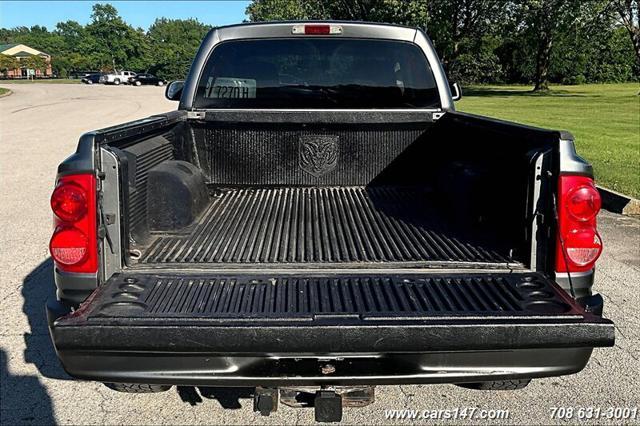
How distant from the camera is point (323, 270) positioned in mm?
2799

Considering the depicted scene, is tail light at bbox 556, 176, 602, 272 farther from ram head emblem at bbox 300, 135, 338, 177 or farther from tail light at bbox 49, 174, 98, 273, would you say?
ram head emblem at bbox 300, 135, 338, 177

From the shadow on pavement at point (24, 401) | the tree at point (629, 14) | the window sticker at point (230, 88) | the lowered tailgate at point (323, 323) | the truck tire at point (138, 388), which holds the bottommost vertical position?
the shadow on pavement at point (24, 401)

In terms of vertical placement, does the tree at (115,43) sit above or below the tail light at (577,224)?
above

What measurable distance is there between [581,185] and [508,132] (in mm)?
604

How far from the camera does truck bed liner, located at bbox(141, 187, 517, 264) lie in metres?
2.98

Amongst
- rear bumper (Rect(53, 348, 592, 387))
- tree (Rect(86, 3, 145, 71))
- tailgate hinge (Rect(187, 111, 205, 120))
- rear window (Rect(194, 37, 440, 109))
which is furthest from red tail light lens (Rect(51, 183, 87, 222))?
tree (Rect(86, 3, 145, 71))

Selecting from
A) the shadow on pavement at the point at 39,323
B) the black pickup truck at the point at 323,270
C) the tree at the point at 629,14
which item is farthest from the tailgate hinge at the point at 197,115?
the tree at the point at 629,14

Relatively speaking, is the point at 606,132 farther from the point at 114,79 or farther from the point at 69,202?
the point at 114,79

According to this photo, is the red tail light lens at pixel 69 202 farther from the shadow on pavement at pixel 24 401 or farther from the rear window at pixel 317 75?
the rear window at pixel 317 75

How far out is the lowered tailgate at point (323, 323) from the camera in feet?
7.36

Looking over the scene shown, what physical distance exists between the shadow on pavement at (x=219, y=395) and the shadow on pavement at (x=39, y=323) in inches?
31.0

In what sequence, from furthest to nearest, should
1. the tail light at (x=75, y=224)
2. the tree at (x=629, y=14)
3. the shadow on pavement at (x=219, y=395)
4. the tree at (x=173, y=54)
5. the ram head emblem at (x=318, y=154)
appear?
1. the tree at (x=173, y=54)
2. the tree at (x=629, y=14)
3. the ram head emblem at (x=318, y=154)
4. the shadow on pavement at (x=219, y=395)
5. the tail light at (x=75, y=224)

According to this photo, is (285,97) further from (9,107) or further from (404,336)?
(9,107)

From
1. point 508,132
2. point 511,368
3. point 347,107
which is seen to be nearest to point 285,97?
point 347,107
